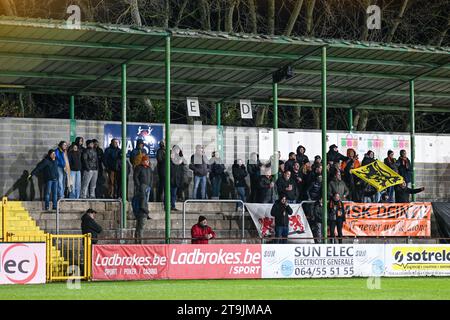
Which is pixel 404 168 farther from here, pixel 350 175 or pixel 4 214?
pixel 4 214

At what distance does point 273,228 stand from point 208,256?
20.1ft

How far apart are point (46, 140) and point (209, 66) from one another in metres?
6.07

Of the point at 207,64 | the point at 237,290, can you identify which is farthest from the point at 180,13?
the point at 237,290

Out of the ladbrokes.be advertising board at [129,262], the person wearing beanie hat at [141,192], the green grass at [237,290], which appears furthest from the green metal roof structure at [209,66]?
the green grass at [237,290]

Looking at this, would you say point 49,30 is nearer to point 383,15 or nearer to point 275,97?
point 275,97

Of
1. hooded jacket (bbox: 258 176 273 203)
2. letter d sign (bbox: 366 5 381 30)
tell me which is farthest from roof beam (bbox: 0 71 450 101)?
letter d sign (bbox: 366 5 381 30)

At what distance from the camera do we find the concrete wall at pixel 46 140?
36.2m

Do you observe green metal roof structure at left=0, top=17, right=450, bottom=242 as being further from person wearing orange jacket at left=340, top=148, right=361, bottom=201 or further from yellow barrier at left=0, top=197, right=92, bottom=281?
yellow barrier at left=0, top=197, right=92, bottom=281

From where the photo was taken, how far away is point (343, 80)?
127 feet

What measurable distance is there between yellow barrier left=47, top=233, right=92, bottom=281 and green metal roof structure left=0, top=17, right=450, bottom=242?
2.99 meters

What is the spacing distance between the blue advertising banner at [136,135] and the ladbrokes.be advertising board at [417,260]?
9.60 m

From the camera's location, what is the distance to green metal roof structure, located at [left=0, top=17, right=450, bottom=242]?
31438 millimetres
